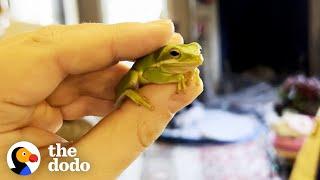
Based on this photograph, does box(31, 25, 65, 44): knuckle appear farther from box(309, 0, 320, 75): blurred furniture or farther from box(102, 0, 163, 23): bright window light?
box(309, 0, 320, 75): blurred furniture

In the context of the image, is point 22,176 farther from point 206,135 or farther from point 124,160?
point 206,135

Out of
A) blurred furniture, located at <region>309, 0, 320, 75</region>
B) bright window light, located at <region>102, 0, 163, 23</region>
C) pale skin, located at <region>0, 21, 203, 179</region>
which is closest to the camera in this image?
pale skin, located at <region>0, 21, 203, 179</region>

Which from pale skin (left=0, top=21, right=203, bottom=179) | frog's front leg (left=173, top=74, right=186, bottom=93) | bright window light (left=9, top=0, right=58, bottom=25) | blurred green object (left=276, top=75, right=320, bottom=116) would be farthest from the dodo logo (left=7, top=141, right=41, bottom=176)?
blurred green object (left=276, top=75, right=320, bottom=116)

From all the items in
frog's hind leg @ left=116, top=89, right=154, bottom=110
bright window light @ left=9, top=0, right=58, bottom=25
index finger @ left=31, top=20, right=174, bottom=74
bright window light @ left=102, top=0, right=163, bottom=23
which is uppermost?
index finger @ left=31, top=20, right=174, bottom=74

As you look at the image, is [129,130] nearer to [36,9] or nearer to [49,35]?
[49,35]

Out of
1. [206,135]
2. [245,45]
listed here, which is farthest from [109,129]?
[245,45]

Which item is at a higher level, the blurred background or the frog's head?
the frog's head

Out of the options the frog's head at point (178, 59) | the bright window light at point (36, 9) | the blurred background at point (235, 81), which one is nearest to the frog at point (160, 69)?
the frog's head at point (178, 59)

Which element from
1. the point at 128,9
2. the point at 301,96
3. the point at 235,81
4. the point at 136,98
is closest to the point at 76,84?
the point at 136,98
